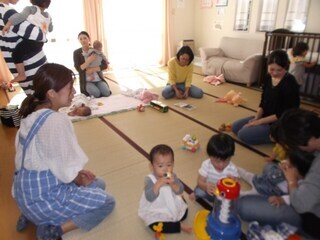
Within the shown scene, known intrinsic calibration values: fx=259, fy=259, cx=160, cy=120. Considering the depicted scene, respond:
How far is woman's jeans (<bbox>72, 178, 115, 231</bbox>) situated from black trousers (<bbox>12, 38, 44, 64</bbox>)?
1.33 m

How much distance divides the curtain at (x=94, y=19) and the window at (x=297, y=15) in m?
3.31

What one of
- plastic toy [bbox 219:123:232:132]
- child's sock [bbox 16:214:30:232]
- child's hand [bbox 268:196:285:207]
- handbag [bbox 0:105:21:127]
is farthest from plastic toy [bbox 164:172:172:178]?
handbag [bbox 0:105:21:127]

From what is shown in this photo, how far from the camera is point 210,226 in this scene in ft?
4.36

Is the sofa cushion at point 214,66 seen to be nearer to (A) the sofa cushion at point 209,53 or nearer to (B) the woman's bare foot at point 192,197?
(A) the sofa cushion at point 209,53

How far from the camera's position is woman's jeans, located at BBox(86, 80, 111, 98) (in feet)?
11.9

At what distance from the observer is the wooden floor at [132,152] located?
146 cm

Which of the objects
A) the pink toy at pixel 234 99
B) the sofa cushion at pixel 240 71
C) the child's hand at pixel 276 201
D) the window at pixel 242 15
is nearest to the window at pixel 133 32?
the window at pixel 242 15

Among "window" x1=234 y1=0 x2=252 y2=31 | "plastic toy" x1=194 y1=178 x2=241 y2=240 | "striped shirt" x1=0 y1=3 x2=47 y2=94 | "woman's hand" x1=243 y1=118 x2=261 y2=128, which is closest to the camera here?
"plastic toy" x1=194 y1=178 x2=241 y2=240

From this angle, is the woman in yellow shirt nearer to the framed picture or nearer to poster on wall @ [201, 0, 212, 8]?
the framed picture

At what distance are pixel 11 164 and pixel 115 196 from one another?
1.00m

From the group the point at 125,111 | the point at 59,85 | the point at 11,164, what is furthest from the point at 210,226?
the point at 125,111

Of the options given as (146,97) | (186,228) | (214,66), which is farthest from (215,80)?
(186,228)

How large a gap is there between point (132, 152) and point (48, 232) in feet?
3.29

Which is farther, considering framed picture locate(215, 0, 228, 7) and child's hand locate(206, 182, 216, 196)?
framed picture locate(215, 0, 228, 7)
